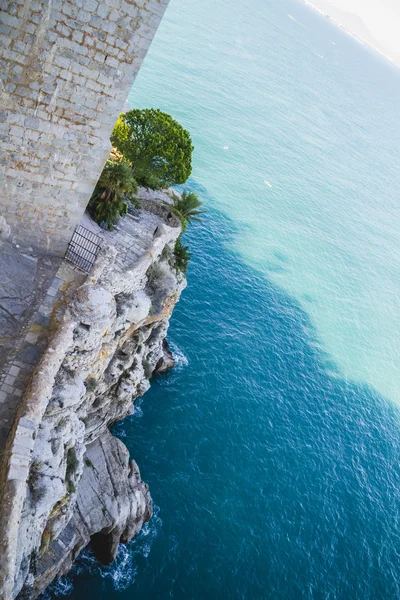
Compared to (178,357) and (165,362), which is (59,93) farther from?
(178,357)

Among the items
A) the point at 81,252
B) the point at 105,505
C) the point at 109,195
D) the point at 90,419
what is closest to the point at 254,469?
the point at 105,505

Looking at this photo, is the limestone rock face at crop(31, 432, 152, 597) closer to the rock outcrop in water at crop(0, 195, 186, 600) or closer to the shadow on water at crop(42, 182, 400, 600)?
the rock outcrop in water at crop(0, 195, 186, 600)

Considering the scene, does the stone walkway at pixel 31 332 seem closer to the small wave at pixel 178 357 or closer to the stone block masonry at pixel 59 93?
the stone block masonry at pixel 59 93

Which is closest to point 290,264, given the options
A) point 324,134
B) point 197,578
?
point 197,578

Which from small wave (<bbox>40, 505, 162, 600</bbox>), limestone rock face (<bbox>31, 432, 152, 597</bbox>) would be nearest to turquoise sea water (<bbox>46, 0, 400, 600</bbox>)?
small wave (<bbox>40, 505, 162, 600</bbox>)

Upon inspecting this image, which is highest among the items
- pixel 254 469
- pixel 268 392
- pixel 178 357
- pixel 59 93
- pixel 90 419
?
pixel 59 93
